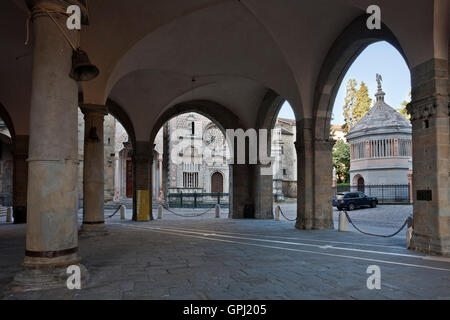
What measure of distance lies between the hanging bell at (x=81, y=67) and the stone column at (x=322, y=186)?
8364mm

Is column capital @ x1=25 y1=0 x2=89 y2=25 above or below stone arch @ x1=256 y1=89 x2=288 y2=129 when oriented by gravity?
below

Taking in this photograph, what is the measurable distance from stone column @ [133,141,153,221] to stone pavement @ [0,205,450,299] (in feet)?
22.2

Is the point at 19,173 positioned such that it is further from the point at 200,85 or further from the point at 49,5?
the point at 49,5

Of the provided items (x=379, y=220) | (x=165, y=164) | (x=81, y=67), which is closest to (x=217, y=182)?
(x=165, y=164)

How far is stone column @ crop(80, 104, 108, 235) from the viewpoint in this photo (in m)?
9.31

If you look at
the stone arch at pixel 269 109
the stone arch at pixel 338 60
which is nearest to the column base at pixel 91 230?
the stone arch at pixel 338 60

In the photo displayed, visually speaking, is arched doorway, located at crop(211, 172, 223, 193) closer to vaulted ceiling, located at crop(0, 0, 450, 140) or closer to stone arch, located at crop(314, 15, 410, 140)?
vaulted ceiling, located at crop(0, 0, 450, 140)

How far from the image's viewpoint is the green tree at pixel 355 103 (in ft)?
164

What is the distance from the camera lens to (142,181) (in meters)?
15.8

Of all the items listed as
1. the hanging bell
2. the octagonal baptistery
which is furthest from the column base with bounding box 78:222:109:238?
the octagonal baptistery

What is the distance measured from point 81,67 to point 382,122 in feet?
98.6

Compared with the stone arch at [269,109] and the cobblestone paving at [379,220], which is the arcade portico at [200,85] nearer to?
the stone arch at [269,109]

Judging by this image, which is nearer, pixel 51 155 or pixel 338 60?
pixel 51 155
